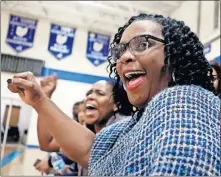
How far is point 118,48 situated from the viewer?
2.61 feet

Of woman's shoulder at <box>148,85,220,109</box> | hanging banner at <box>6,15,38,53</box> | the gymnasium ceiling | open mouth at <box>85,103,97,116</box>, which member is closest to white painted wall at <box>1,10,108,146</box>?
hanging banner at <box>6,15,38,53</box>

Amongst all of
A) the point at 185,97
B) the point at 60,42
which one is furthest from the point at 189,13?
the point at 185,97

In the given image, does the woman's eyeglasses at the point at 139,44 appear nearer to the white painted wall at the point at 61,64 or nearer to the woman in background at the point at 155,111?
the woman in background at the point at 155,111

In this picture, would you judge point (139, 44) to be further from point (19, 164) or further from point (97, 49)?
point (97, 49)

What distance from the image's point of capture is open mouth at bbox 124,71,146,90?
712mm

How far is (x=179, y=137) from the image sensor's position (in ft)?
1.57

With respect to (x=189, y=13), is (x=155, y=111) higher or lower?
lower

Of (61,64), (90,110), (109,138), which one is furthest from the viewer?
(61,64)

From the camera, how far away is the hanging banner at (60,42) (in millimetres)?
7949

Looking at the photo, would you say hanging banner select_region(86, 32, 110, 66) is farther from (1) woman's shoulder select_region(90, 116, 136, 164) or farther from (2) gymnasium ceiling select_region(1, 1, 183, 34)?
(1) woman's shoulder select_region(90, 116, 136, 164)

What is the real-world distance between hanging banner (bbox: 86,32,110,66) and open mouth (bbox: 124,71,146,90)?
293 inches

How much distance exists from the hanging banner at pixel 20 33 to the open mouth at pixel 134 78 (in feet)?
24.6

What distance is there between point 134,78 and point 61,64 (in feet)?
24.6

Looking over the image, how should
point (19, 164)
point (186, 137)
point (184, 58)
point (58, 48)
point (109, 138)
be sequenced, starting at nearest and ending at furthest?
1. point (186, 137)
2. point (184, 58)
3. point (109, 138)
4. point (19, 164)
5. point (58, 48)
